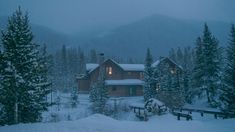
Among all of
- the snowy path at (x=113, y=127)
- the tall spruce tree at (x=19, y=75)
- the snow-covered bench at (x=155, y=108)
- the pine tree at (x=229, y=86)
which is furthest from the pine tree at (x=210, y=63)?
the tall spruce tree at (x=19, y=75)

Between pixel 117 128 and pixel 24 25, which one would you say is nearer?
pixel 117 128

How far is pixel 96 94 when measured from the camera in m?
44.5

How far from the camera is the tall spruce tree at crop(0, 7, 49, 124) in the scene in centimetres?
2216

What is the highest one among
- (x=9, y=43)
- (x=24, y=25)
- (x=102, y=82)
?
(x=24, y=25)

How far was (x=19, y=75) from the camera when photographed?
22406 millimetres

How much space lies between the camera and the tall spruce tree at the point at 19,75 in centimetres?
2216

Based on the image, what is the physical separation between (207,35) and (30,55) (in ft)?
99.5

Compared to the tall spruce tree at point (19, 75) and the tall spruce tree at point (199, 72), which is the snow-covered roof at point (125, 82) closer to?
the tall spruce tree at point (199, 72)

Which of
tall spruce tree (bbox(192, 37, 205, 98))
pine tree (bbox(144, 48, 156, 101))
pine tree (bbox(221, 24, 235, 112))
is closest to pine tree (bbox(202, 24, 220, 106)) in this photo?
tall spruce tree (bbox(192, 37, 205, 98))

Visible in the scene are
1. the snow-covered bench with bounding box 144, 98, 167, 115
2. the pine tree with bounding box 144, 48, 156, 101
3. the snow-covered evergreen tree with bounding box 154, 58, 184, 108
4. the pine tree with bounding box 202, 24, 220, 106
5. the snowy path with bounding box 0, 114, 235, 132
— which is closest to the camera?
the snowy path with bounding box 0, 114, 235, 132

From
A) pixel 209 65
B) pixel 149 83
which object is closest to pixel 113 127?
pixel 209 65

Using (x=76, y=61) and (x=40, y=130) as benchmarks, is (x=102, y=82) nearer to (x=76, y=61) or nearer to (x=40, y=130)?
(x=40, y=130)

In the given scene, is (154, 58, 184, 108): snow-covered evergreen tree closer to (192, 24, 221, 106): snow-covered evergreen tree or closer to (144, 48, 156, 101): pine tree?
(144, 48, 156, 101): pine tree

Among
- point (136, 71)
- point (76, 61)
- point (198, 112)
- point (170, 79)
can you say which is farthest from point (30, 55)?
point (76, 61)
